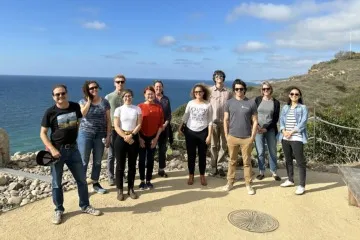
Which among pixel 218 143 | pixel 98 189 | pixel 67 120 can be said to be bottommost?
pixel 98 189

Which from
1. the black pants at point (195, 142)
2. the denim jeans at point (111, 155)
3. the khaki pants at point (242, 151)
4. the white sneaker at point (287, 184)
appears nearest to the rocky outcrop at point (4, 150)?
the denim jeans at point (111, 155)

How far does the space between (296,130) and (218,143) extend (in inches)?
64.1

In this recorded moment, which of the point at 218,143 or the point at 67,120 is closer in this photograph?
the point at 67,120

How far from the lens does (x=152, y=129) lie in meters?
5.60

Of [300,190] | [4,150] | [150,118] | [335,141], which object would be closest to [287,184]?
[300,190]

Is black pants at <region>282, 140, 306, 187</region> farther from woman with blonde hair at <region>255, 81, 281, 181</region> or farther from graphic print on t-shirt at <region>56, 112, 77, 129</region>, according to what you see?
graphic print on t-shirt at <region>56, 112, 77, 129</region>

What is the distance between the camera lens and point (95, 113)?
523cm

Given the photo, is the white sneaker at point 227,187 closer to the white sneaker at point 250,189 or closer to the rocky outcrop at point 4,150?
the white sneaker at point 250,189

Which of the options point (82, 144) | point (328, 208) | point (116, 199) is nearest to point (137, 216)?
point (116, 199)

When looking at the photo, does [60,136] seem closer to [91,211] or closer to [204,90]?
[91,211]

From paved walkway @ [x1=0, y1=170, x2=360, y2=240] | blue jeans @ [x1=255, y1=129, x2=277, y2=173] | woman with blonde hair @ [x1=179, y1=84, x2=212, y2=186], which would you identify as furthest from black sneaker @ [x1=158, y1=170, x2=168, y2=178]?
blue jeans @ [x1=255, y1=129, x2=277, y2=173]

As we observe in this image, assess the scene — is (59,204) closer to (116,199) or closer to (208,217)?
(116,199)

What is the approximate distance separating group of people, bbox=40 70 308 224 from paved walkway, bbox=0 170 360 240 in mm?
222

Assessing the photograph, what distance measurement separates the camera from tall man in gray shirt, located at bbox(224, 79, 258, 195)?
5.60 metres
